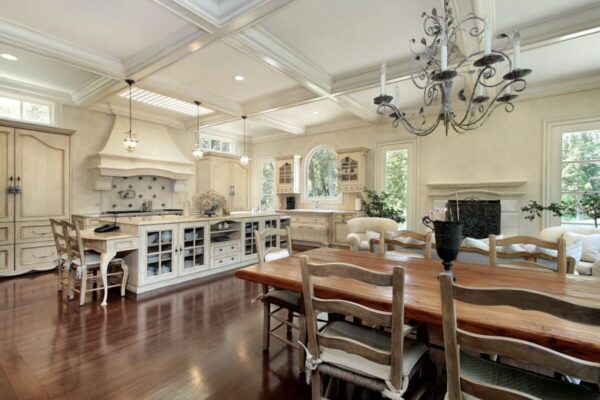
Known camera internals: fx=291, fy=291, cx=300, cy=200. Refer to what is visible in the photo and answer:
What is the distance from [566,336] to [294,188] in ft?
22.1

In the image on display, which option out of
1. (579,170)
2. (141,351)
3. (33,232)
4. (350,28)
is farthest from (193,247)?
(579,170)

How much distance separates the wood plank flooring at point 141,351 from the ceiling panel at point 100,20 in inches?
120

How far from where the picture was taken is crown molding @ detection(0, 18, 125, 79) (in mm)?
3148

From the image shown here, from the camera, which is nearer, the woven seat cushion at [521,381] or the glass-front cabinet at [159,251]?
the woven seat cushion at [521,381]

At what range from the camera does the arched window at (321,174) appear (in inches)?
291

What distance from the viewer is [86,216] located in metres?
5.02

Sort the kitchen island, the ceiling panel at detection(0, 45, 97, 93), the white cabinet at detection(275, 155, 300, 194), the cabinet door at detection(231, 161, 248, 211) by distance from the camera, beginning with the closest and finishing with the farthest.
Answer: the kitchen island → the ceiling panel at detection(0, 45, 97, 93) → the white cabinet at detection(275, 155, 300, 194) → the cabinet door at detection(231, 161, 248, 211)

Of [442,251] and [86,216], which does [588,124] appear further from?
[86,216]

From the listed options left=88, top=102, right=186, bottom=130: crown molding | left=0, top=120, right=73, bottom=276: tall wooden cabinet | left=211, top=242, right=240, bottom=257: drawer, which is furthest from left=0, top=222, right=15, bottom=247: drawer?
left=211, top=242, right=240, bottom=257: drawer

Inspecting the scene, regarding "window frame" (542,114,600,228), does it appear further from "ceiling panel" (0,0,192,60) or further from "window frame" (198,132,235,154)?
"window frame" (198,132,235,154)

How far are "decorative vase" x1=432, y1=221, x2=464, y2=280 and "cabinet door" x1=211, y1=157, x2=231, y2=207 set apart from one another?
638 cm

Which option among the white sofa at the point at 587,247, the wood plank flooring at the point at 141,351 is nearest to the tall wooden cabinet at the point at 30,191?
the wood plank flooring at the point at 141,351

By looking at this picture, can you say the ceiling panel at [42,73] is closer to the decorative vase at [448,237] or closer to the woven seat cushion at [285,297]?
the woven seat cushion at [285,297]

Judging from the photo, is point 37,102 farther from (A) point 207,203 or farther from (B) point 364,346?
(B) point 364,346
